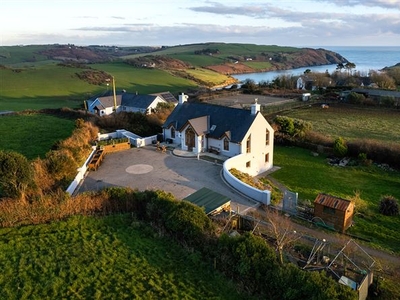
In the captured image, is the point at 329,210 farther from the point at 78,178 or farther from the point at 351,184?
the point at 78,178

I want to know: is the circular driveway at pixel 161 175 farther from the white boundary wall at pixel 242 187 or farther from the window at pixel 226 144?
the window at pixel 226 144

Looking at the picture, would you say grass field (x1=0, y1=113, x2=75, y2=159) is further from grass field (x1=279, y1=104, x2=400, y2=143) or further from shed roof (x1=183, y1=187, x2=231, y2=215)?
grass field (x1=279, y1=104, x2=400, y2=143)

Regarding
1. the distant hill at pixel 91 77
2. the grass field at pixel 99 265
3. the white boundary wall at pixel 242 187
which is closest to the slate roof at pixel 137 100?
the distant hill at pixel 91 77

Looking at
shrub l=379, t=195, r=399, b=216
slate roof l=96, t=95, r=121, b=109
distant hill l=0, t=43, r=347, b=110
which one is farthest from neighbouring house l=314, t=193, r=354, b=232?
distant hill l=0, t=43, r=347, b=110

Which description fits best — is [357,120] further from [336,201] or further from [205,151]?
[336,201]

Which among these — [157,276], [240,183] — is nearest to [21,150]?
[240,183]

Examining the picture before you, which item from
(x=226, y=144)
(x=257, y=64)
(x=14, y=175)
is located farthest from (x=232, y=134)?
(x=257, y=64)

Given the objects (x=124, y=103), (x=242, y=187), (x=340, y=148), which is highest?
(x=124, y=103)
